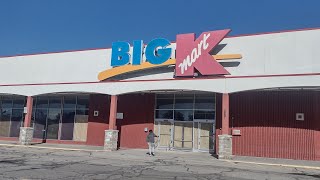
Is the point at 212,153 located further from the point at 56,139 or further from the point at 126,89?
the point at 56,139

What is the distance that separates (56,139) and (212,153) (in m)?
13.6

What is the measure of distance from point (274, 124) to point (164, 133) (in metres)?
7.96

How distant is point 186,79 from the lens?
23656mm

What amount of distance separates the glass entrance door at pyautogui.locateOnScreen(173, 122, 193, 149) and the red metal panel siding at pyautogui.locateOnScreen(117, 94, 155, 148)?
2.03 meters

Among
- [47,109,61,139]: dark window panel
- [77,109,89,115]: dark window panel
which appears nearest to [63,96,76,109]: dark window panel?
[77,109,89,115]: dark window panel

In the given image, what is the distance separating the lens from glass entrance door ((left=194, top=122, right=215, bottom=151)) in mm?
25391

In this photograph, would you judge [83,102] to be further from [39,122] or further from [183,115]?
[183,115]

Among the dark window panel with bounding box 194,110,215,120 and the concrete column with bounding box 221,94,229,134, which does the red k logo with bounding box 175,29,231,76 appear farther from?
the dark window panel with bounding box 194,110,215,120

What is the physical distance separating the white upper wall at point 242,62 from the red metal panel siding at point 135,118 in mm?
2633

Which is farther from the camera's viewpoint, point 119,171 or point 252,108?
point 252,108

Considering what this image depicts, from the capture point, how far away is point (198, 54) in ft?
77.7

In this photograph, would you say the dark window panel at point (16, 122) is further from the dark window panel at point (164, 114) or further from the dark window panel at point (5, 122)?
the dark window panel at point (164, 114)

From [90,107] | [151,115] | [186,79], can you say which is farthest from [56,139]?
[186,79]

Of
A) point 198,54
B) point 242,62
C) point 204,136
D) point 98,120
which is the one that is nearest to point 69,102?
point 98,120
